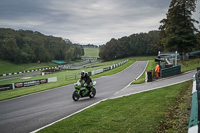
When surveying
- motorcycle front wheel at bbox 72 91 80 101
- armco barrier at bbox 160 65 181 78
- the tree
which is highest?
the tree

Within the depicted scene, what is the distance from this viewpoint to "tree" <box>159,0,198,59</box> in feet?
111

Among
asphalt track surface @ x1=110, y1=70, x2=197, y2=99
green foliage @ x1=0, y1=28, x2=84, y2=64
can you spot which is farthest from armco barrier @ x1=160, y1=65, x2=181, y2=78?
green foliage @ x1=0, y1=28, x2=84, y2=64

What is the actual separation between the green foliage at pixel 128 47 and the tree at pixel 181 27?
66.7m

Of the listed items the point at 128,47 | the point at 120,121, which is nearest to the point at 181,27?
the point at 120,121

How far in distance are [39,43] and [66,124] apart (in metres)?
105

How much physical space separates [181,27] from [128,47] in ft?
250

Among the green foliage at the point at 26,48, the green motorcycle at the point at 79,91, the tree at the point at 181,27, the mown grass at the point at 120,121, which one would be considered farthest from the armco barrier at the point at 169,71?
the green foliage at the point at 26,48

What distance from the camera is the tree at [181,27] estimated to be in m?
33.7

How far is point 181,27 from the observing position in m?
34.4

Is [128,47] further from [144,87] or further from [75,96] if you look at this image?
[75,96]

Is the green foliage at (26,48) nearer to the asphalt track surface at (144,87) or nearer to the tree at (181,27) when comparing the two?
the tree at (181,27)

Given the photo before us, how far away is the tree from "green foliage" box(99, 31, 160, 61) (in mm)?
66720

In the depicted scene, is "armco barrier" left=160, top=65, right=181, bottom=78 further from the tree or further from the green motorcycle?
the tree

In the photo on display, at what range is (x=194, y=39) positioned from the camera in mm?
33812
